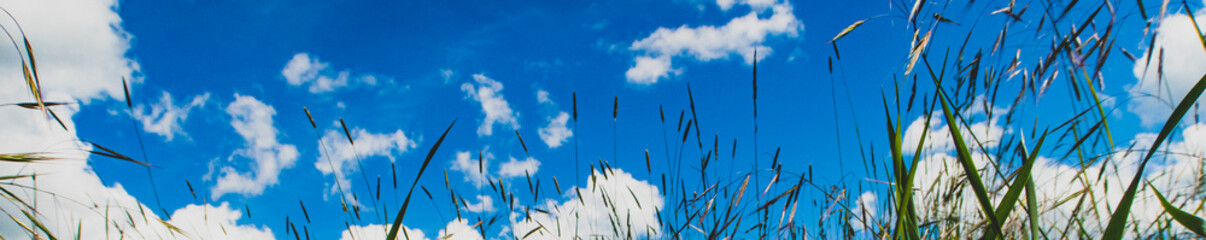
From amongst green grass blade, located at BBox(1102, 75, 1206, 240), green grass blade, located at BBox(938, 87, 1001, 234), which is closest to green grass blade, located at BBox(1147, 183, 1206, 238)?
green grass blade, located at BBox(1102, 75, 1206, 240)

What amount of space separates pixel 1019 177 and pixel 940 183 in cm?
117

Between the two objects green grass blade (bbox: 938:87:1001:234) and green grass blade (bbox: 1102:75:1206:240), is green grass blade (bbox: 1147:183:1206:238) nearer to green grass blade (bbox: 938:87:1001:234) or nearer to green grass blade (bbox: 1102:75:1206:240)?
green grass blade (bbox: 1102:75:1206:240)

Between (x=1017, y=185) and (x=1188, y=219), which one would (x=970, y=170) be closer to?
(x=1017, y=185)

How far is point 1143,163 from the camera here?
1.60 feet

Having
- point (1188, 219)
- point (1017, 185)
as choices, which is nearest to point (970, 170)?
point (1017, 185)

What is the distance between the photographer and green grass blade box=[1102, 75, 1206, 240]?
1.61 ft

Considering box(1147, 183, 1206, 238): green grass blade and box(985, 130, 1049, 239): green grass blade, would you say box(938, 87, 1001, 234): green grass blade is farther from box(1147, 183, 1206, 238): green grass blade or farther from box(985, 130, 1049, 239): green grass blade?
box(1147, 183, 1206, 238): green grass blade

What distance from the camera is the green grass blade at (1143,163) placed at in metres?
0.49

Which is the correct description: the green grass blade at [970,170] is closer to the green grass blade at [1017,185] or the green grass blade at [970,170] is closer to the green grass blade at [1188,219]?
the green grass blade at [1017,185]

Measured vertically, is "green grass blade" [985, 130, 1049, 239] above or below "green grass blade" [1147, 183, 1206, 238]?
above

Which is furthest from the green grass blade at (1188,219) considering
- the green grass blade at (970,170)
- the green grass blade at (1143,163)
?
the green grass blade at (970,170)

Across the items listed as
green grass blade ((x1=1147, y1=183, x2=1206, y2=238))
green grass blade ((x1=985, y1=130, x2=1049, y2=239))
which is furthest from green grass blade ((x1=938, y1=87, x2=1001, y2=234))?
green grass blade ((x1=1147, y1=183, x2=1206, y2=238))

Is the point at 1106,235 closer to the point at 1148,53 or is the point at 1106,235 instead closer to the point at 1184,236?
the point at 1148,53

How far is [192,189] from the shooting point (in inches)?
80.4
